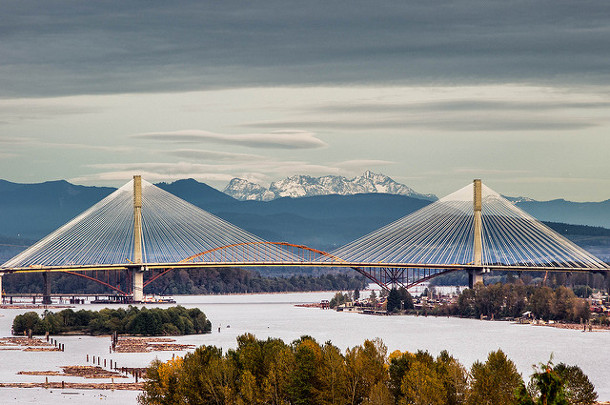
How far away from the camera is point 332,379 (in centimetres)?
4303

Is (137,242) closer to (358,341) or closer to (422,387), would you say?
(358,341)

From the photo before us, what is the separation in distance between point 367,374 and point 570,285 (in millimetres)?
98180

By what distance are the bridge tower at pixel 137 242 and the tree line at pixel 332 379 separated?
70646 mm

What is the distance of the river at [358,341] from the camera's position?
57.3m

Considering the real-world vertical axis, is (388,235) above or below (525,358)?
above

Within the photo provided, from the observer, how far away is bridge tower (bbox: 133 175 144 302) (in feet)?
385

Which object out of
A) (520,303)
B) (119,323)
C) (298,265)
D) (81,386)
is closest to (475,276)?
(520,303)

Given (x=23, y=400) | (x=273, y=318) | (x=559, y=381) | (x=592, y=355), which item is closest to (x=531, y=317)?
(x=273, y=318)

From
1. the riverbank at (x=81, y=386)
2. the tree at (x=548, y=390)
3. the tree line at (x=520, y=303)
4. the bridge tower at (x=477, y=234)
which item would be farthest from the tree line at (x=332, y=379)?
the bridge tower at (x=477, y=234)

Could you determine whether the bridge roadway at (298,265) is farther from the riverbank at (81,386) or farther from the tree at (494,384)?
the tree at (494,384)

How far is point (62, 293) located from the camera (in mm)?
163875

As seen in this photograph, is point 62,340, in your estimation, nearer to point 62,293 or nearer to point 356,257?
point 356,257

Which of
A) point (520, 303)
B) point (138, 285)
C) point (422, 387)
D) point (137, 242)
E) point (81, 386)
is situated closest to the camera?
point (422, 387)

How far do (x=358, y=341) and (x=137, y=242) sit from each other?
48.0m
